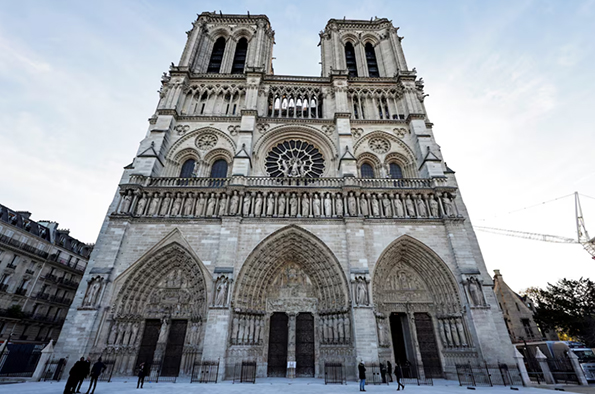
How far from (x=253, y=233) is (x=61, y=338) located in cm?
794

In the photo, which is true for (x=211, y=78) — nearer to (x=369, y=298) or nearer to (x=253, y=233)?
(x=253, y=233)

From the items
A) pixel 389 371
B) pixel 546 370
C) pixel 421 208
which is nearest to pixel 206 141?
pixel 421 208

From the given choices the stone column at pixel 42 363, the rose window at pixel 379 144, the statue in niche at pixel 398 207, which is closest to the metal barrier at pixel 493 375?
the statue in niche at pixel 398 207

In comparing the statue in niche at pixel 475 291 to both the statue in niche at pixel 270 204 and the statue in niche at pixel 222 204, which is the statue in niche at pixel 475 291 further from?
the statue in niche at pixel 222 204

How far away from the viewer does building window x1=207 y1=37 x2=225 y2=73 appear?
20.9 metres

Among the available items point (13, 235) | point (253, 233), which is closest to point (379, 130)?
point (253, 233)

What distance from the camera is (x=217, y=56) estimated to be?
21.6 meters

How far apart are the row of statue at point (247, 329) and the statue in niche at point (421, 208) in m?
8.73

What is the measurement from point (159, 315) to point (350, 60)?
2183 centimetres

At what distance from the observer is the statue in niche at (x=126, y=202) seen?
12.6 m

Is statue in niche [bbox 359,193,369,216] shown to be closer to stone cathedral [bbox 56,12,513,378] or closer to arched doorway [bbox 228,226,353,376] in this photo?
stone cathedral [bbox 56,12,513,378]

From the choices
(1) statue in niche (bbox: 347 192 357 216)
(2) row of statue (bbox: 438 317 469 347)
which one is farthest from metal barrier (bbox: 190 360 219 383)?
(2) row of statue (bbox: 438 317 469 347)

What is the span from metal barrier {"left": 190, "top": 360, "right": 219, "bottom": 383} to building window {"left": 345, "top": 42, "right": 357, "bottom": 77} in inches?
805

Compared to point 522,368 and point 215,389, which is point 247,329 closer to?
point 215,389
